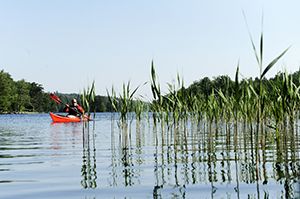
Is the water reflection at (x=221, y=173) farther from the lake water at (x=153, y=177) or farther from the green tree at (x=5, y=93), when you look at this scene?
the green tree at (x=5, y=93)

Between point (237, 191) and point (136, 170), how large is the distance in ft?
10.2

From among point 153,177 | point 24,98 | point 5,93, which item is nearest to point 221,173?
point 153,177

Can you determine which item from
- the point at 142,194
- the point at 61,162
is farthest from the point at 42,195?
the point at 61,162

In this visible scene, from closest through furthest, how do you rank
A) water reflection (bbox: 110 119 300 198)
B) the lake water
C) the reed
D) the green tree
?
water reflection (bbox: 110 119 300 198), the lake water, the reed, the green tree

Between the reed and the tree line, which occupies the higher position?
Answer: the tree line

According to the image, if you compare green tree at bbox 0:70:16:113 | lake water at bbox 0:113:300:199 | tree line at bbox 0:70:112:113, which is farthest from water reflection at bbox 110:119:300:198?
green tree at bbox 0:70:16:113

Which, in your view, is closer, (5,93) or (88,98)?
(88,98)

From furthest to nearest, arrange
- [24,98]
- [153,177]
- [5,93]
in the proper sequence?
[24,98] < [5,93] < [153,177]

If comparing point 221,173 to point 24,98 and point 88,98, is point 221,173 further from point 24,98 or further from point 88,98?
point 24,98

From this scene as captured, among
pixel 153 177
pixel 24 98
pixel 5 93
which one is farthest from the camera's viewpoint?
pixel 24 98

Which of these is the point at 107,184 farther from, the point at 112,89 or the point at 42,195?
the point at 112,89

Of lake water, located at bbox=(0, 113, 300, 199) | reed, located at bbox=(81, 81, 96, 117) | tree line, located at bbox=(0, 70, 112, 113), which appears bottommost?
lake water, located at bbox=(0, 113, 300, 199)

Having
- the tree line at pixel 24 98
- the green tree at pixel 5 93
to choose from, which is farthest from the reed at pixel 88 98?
the green tree at pixel 5 93

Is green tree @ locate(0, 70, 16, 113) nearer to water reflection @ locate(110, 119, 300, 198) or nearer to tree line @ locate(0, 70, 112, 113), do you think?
tree line @ locate(0, 70, 112, 113)
